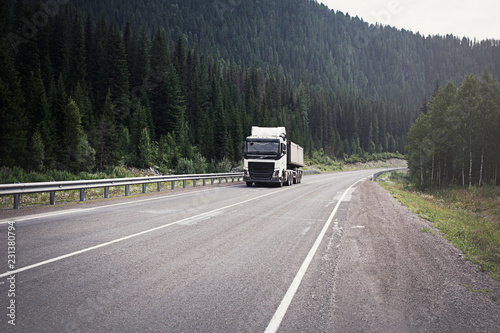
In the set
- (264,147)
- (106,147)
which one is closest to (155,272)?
(264,147)

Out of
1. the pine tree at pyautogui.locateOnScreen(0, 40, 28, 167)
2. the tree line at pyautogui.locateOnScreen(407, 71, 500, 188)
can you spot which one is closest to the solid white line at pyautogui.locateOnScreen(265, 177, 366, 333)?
the tree line at pyautogui.locateOnScreen(407, 71, 500, 188)

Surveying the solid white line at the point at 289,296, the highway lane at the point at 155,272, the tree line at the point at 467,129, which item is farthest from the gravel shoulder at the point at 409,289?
the tree line at the point at 467,129

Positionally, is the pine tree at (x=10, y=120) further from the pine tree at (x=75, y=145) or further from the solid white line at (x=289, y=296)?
the solid white line at (x=289, y=296)

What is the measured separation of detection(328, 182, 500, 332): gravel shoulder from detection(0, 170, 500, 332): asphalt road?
25 mm

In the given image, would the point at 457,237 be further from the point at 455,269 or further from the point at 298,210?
the point at 298,210

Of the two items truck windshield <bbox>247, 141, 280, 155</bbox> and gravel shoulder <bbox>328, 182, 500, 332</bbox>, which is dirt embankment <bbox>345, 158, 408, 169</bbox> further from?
gravel shoulder <bbox>328, 182, 500, 332</bbox>

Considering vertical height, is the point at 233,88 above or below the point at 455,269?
above

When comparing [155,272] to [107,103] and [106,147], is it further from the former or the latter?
[107,103]

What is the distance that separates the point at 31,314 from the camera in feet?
10.9

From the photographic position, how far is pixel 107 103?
1864 inches

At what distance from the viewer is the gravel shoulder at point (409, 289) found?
136 inches

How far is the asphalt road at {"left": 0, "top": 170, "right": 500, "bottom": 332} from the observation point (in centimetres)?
332

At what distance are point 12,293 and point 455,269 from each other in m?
6.94

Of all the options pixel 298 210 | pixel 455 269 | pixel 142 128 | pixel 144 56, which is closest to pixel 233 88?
pixel 144 56
